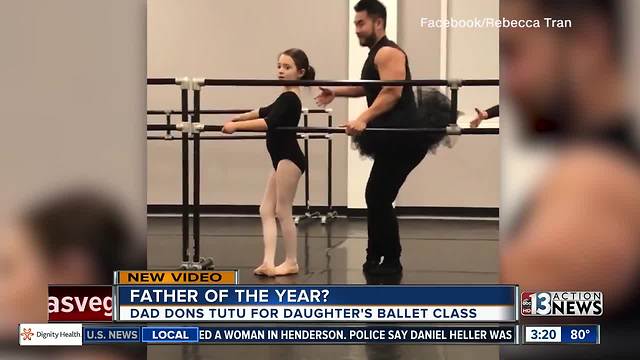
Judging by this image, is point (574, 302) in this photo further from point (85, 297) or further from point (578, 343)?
point (85, 297)

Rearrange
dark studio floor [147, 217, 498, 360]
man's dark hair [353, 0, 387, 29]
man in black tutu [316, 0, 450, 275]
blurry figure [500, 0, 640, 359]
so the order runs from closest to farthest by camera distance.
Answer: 1. blurry figure [500, 0, 640, 359]
2. dark studio floor [147, 217, 498, 360]
3. man in black tutu [316, 0, 450, 275]
4. man's dark hair [353, 0, 387, 29]

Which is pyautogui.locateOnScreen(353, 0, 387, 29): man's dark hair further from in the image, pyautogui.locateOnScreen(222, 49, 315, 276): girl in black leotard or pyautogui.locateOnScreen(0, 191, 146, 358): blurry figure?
pyautogui.locateOnScreen(0, 191, 146, 358): blurry figure

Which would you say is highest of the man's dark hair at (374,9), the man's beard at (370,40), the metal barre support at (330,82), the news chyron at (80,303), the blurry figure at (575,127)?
the man's dark hair at (374,9)

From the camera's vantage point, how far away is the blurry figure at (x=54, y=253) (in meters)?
1.16

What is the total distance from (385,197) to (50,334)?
141 centimetres

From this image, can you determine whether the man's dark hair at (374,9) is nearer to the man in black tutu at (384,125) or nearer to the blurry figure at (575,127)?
the man in black tutu at (384,125)

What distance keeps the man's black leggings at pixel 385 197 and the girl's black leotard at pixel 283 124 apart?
28 centimetres

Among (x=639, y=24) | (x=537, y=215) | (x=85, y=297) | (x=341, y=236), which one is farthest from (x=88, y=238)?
(x=341, y=236)

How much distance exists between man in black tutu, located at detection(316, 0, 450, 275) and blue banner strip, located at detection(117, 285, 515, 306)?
907 millimetres

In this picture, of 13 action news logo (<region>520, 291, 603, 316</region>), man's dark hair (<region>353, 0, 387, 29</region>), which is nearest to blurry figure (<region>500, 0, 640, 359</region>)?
13 action news logo (<region>520, 291, 603, 316</region>)

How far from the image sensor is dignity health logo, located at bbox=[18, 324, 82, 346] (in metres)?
1.20

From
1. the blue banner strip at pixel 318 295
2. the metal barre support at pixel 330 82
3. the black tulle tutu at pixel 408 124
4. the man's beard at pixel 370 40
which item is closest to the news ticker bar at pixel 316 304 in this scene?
the blue banner strip at pixel 318 295

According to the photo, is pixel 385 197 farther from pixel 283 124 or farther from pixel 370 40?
pixel 370 40

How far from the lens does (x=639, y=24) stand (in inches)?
44.1
